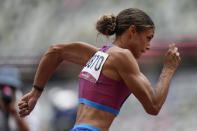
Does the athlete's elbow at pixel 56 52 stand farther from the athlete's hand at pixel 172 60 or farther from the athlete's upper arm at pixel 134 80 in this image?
the athlete's hand at pixel 172 60

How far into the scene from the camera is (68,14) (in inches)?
426

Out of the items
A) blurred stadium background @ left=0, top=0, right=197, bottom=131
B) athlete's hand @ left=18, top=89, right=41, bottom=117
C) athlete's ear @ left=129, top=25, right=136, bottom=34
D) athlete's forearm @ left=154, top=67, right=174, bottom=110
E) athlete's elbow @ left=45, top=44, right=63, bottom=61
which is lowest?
blurred stadium background @ left=0, top=0, right=197, bottom=131

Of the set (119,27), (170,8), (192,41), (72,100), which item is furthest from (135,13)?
(170,8)

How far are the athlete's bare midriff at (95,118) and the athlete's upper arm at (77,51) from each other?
0.42 meters

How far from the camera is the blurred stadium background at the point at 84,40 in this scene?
27.8 ft

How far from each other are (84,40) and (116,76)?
692 centimetres

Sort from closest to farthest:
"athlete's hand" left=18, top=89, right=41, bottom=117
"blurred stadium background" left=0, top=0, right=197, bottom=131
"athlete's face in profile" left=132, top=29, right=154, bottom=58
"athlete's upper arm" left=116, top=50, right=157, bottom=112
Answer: "athlete's upper arm" left=116, top=50, right=157, bottom=112
"athlete's face in profile" left=132, top=29, right=154, bottom=58
"athlete's hand" left=18, top=89, right=41, bottom=117
"blurred stadium background" left=0, top=0, right=197, bottom=131

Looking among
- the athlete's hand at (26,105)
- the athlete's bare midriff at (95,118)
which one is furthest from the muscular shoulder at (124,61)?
the athlete's hand at (26,105)

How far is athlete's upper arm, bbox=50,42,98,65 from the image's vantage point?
3611mm

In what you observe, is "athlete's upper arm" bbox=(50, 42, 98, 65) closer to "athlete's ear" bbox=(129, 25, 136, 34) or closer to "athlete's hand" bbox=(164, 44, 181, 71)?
"athlete's ear" bbox=(129, 25, 136, 34)

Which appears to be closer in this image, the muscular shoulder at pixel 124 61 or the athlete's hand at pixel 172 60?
the muscular shoulder at pixel 124 61

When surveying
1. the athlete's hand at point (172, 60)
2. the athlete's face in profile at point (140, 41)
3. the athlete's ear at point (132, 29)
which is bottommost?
the athlete's hand at point (172, 60)

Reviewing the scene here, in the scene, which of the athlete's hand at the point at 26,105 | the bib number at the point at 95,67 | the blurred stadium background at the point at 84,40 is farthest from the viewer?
the blurred stadium background at the point at 84,40

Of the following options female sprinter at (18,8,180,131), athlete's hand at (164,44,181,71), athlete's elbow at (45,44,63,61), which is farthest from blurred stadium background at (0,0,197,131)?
athlete's hand at (164,44,181,71)
